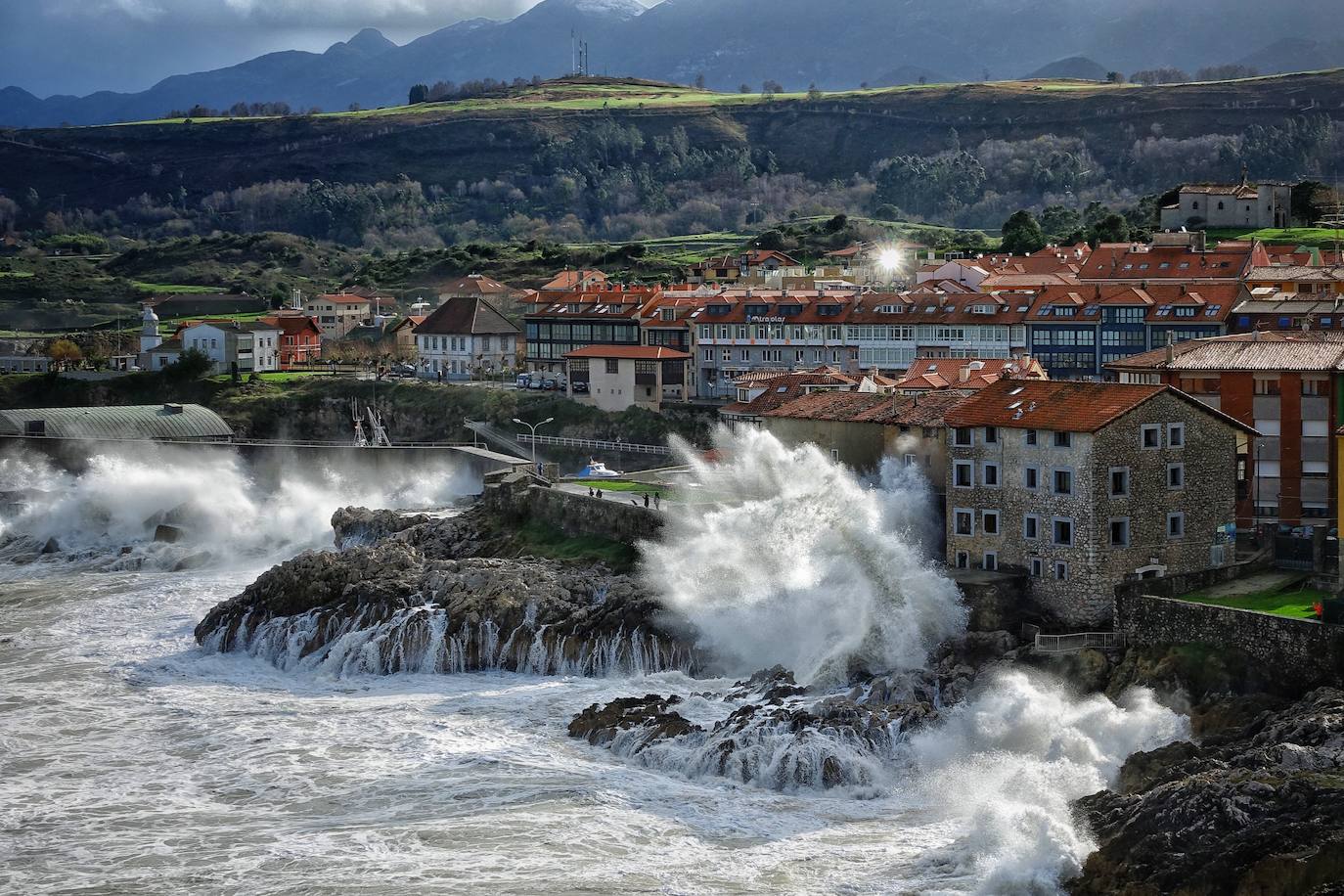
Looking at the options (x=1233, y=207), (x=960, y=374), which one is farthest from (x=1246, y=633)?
(x=1233, y=207)

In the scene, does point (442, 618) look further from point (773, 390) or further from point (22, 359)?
point (22, 359)

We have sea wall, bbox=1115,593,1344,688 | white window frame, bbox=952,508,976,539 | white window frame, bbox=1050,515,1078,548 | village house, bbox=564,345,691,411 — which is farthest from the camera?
village house, bbox=564,345,691,411

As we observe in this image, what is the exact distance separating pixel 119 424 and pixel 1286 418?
2086 inches

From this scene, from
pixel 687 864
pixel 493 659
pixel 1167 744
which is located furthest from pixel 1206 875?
pixel 493 659

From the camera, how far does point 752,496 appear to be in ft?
180

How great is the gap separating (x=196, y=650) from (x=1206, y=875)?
3115 centimetres

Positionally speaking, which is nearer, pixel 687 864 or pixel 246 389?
pixel 687 864

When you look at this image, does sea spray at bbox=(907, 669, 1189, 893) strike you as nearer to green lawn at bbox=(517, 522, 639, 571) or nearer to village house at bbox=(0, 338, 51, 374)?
green lawn at bbox=(517, 522, 639, 571)

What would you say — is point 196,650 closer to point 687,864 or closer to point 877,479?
point 877,479

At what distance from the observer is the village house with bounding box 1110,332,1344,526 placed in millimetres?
46594

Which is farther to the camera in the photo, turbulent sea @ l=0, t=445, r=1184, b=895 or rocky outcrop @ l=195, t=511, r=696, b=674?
rocky outcrop @ l=195, t=511, r=696, b=674

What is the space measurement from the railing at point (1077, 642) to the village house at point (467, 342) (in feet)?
212

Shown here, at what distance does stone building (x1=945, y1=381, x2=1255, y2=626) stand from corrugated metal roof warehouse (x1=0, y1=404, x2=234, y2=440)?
4753 centimetres

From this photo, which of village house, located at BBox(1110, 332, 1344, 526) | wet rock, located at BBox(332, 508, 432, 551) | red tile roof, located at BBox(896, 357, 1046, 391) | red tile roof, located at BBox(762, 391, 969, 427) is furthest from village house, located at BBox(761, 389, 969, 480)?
wet rock, located at BBox(332, 508, 432, 551)
